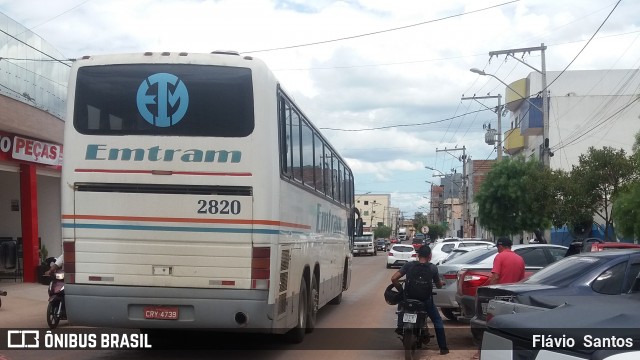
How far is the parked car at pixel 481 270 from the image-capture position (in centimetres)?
1178

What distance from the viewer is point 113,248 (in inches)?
342

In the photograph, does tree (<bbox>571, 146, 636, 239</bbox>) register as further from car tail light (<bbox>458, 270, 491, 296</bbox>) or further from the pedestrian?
the pedestrian

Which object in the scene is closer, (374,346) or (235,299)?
(235,299)

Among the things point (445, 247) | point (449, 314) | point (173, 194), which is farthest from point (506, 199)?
point (173, 194)

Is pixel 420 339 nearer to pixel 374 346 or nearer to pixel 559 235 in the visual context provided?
pixel 374 346

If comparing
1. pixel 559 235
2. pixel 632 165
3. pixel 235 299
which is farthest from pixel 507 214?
pixel 235 299

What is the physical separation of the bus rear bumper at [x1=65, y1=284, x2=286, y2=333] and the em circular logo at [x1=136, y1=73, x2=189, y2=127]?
212 cm

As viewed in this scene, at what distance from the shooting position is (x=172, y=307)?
8625mm

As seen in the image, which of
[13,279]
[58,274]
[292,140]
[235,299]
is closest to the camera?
[235,299]

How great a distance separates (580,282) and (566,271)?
0.44 meters

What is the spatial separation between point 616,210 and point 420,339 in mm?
12616

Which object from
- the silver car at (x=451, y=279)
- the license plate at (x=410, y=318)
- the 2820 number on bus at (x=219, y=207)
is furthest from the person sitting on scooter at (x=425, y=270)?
the silver car at (x=451, y=279)

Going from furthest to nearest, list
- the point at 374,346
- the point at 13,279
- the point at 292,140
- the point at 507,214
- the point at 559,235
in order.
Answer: the point at 559,235
the point at 507,214
the point at 13,279
the point at 374,346
the point at 292,140

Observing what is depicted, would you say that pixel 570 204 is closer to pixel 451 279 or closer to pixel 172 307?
pixel 451 279
